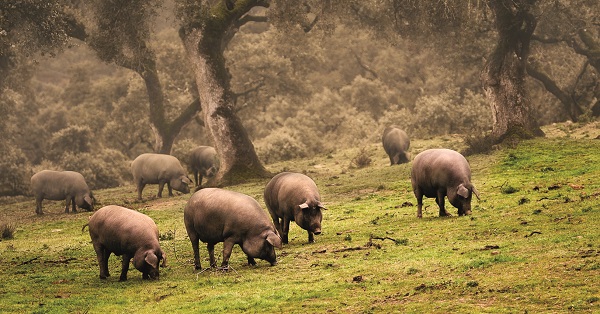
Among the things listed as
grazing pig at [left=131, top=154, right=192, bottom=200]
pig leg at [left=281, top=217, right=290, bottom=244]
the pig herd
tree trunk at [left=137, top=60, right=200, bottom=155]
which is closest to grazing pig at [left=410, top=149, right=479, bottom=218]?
the pig herd

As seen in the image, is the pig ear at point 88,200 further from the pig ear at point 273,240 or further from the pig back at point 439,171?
the pig ear at point 273,240

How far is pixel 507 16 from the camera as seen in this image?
3741 centimetres

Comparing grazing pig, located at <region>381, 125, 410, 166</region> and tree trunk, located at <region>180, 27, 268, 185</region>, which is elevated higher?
tree trunk, located at <region>180, 27, 268, 185</region>

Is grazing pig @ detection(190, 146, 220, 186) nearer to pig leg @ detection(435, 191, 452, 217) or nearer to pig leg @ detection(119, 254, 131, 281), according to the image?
pig leg @ detection(435, 191, 452, 217)

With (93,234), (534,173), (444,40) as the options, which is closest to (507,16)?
(444,40)

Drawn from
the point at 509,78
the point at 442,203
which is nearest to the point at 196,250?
the point at 442,203

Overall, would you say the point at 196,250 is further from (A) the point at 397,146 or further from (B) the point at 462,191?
(A) the point at 397,146

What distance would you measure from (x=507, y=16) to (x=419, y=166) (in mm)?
18352

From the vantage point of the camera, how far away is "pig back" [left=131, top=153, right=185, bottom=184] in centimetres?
3850

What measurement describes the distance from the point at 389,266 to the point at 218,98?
23.8 m

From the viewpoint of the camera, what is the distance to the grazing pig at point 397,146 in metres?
40.7

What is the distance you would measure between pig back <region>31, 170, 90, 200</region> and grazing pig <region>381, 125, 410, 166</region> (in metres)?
14.4

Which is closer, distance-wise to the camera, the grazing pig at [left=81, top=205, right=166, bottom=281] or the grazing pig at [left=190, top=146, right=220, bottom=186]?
the grazing pig at [left=81, top=205, right=166, bottom=281]

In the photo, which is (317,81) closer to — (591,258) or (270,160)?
(270,160)
